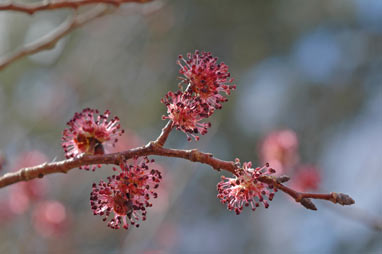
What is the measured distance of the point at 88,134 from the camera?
166 centimetres

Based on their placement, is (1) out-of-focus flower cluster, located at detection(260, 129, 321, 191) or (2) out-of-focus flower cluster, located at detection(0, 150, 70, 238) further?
(2) out-of-focus flower cluster, located at detection(0, 150, 70, 238)

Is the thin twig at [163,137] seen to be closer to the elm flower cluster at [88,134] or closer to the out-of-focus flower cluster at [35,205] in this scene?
the elm flower cluster at [88,134]

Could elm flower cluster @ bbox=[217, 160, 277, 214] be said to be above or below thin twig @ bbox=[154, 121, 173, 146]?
below

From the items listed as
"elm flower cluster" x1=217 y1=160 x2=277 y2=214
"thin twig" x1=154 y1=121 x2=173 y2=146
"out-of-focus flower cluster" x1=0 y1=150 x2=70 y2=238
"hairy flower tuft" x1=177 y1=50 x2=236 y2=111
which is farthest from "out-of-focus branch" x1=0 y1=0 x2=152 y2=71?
"out-of-focus flower cluster" x1=0 y1=150 x2=70 y2=238

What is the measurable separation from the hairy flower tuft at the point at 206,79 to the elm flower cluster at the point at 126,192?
31cm

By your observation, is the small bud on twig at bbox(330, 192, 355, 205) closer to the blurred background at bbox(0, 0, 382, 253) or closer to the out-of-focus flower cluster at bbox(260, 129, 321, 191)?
the out-of-focus flower cluster at bbox(260, 129, 321, 191)

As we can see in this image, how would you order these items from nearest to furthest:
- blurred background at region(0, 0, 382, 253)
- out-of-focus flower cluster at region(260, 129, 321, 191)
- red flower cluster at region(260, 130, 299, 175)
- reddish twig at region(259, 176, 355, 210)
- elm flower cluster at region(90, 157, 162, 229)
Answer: reddish twig at region(259, 176, 355, 210) → elm flower cluster at region(90, 157, 162, 229) → out-of-focus flower cluster at region(260, 129, 321, 191) → red flower cluster at region(260, 130, 299, 175) → blurred background at region(0, 0, 382, 253)

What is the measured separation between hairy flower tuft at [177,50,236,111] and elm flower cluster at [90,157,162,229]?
1.02ft

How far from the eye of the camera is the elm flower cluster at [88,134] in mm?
1623

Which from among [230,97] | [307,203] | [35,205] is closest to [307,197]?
[307,203]

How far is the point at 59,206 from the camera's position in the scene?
4109mm

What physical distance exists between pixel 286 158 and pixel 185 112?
208 centimetres

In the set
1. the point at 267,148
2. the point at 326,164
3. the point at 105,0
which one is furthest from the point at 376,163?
the point at 105,0

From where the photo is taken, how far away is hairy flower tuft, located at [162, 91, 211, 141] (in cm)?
156
